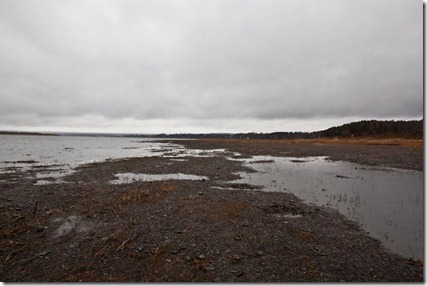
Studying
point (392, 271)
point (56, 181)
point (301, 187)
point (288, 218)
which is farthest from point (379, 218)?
point (56, 181)

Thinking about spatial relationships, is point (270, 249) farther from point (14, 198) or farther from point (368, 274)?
point (14, 198)

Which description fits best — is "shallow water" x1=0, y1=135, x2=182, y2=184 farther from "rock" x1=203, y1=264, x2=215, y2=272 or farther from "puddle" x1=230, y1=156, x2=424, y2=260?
"puddle" x1=230, y1=156, x2=424, y2=260

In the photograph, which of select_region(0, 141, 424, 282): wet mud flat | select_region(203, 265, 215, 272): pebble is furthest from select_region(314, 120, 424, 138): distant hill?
select_region(203, 265, 215, 272): pebble

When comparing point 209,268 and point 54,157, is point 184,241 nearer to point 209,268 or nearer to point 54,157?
point 209,268

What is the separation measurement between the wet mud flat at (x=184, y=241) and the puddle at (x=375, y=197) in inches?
46.9

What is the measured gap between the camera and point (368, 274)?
316 inches

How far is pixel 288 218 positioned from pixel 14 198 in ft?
63.1

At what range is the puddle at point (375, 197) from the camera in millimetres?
11383

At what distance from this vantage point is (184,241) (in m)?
10.5

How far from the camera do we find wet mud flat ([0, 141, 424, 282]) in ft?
26.7

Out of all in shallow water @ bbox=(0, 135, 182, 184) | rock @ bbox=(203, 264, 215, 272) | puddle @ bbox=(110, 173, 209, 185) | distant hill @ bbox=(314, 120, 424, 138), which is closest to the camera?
rock @ bbox=(203, 264, 215, 272)

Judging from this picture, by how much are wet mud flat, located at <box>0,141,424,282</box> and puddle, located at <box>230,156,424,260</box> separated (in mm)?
1192

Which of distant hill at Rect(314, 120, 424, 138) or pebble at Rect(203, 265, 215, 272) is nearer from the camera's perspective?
pebble at Rect(203, 265, 215, 272)

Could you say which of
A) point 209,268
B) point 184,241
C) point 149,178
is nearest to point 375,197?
point 184,241
